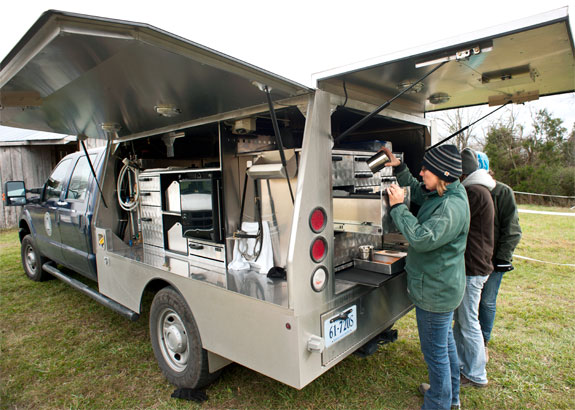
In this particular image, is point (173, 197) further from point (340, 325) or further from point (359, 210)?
point (340, 325)

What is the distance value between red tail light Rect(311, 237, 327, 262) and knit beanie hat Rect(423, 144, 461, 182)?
2.77 ft

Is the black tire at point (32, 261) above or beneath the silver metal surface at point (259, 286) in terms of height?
beneath

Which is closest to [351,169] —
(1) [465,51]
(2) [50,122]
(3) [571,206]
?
(1) [465,51]

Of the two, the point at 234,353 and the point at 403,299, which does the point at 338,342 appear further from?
the point at 403,299

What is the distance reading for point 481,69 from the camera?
235 cm

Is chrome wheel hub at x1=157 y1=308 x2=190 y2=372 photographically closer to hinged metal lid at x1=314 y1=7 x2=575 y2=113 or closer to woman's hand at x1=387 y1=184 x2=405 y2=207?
woman's hand at x1=387 y1=184 x2=405 y2=207

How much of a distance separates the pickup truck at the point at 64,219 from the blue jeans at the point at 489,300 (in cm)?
404

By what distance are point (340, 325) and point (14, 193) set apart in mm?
5315

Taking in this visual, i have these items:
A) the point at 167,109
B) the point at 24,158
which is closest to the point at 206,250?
the point at 167,109

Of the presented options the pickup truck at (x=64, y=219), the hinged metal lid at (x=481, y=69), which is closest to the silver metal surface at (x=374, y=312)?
the hinged metal lid at (x=481, y=69)

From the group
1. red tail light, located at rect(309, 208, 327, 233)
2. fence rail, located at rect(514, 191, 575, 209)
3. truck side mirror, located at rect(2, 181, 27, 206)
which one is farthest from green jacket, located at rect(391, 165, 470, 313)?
fence rail, located at rect(514, 191, 575, 209)

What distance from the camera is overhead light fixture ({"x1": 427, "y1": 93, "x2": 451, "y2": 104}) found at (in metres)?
3.11

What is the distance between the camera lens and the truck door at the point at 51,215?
4852 mm

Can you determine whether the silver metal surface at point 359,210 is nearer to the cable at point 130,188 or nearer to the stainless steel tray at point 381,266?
the stainless steel tray at point 381,266
